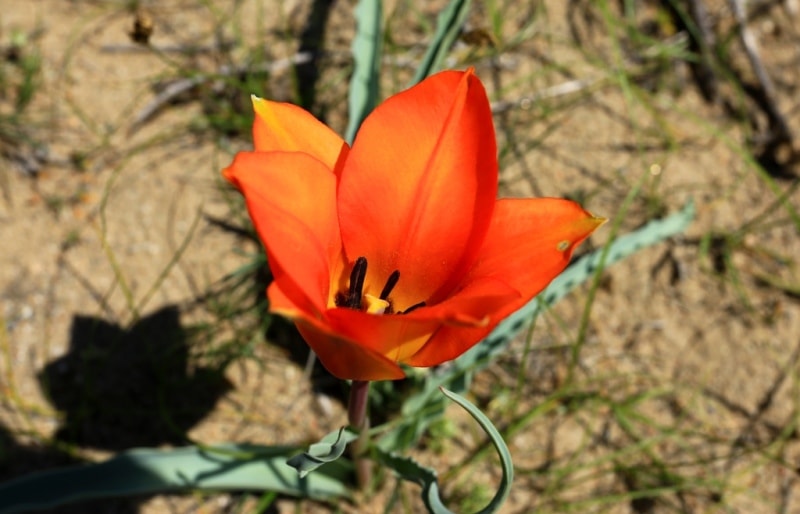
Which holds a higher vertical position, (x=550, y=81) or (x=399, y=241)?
(x=550, y=81)

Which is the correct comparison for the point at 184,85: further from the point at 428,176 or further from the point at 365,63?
the point at 428,176

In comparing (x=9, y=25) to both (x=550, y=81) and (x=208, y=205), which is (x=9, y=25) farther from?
(x=550, y=81)

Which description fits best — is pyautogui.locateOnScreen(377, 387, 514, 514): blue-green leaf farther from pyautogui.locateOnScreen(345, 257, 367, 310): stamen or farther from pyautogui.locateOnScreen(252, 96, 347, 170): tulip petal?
pyautogui.locateOnScreen(252, 96, 347, 170): tulip petal

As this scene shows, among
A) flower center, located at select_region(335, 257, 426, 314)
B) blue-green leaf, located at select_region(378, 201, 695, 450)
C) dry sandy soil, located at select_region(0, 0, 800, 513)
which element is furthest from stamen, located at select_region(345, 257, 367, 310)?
dry sandy soil, located at select_region(0, 0, 800, 513)

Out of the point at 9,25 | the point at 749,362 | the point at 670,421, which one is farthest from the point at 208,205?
the point at 749,362

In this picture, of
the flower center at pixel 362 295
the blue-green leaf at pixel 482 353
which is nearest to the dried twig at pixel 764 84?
the blue-green leaf at pixel 482 353

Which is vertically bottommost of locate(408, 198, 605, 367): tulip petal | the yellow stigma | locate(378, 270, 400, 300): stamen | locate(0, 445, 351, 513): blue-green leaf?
locate(0, 445, 351, 513): blue-green leaf

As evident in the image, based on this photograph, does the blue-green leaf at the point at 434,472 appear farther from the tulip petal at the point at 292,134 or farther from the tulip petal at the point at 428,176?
the tulip petal at the point at 292,134
